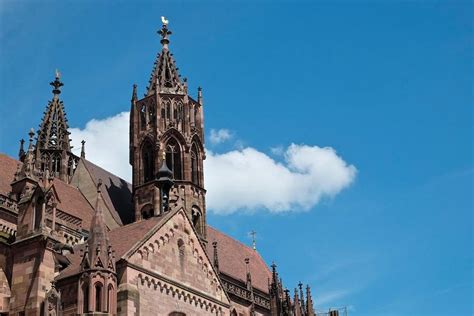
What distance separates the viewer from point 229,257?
5447 cm

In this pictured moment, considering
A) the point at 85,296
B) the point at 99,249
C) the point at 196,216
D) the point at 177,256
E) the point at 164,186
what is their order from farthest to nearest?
the point at 196,216
the point at 164,186
the point at 177,256
the point at 99,249
the point at 85,296

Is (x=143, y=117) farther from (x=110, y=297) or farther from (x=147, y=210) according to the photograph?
(x=110, y=297)

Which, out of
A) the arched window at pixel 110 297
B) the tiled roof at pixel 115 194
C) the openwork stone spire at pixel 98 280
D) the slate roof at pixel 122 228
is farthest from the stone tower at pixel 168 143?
the arched window at pixel 110 297

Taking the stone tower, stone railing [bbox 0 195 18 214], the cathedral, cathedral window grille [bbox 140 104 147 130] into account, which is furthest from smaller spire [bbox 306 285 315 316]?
stone railing [bbox 0 195 18 214]

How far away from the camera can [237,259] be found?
5569 centimetres

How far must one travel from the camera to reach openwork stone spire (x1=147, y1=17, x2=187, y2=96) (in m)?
52.4

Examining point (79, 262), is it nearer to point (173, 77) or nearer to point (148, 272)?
point (148, 272)

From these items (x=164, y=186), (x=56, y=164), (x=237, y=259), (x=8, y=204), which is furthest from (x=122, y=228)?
(x=237, y=259)

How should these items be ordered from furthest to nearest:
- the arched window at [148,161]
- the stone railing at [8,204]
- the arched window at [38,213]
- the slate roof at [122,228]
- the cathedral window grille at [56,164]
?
the cathedral window grille at [56,164] < the arched window at [148,161] < the stone railing at [8,204] < the slate roof at [122,228] < the arched window at [38,213]

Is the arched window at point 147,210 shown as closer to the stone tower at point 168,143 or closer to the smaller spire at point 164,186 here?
the stone tower at point 168,143

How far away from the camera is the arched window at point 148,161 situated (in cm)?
5028

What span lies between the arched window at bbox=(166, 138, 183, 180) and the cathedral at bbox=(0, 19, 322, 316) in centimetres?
6

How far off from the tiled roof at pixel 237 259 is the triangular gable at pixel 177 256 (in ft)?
50.8

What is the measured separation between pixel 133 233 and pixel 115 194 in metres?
19.6
